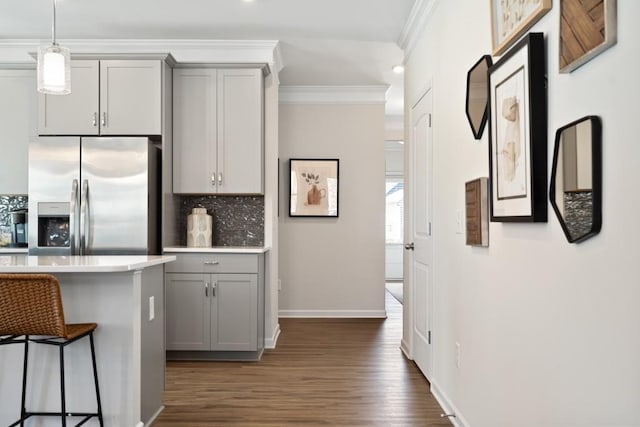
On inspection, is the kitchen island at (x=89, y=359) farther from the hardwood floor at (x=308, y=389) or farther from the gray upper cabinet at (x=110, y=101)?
the gray upper cabinet at (x=110, y=101)

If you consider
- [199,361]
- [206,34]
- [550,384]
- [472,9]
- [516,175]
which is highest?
[206,34]

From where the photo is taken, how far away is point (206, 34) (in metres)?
4.08

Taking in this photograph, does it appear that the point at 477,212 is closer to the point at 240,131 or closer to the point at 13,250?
the point at 240,131

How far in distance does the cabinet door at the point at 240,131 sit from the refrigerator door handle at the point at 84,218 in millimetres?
1035

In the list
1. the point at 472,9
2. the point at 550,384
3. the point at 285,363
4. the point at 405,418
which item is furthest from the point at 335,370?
the point at 472,9

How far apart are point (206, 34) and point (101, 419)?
9.95 ft

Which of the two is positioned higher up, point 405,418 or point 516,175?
point 516,175

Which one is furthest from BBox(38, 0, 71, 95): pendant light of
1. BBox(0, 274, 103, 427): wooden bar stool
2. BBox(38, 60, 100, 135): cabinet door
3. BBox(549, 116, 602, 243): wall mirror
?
BBox(549, 116, 602, 243): wall mirror

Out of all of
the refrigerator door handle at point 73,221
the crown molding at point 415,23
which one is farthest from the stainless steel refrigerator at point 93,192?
the crown molding at point 415,23

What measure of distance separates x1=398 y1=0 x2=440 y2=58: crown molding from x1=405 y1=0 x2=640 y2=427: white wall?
37cm

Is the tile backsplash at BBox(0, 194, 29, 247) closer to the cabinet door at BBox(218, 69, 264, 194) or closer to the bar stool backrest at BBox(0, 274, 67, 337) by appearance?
the cabinet door at BBox(218, 69, 264, 194)

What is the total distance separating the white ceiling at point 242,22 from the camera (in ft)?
11.6

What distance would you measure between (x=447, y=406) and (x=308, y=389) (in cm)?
92

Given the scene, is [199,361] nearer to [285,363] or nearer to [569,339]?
[285,363]
